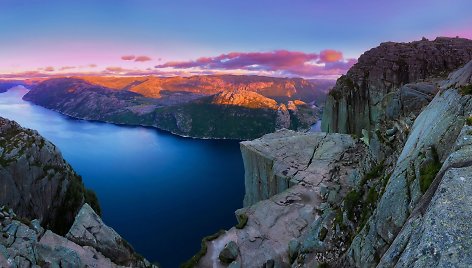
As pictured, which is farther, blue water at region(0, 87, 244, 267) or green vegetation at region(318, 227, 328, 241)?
blue water at region(0, 87, 244, 267)

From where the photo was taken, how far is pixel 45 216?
5928 centimetres

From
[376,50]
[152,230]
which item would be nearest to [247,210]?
[376,50]

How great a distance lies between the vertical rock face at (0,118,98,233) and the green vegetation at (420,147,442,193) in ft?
193

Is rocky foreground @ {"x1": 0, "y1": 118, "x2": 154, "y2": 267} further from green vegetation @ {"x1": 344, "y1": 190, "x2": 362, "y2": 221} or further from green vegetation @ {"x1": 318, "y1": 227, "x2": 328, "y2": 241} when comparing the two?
green vegetation @ {"x1": 344, "y1": 190, "x2": 362, "y2": 221}

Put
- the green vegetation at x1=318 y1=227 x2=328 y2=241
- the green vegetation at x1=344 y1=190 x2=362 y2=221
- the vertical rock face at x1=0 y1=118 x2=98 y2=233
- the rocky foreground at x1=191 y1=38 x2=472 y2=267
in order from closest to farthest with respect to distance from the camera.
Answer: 1. the rocky foreground at x1=191 y1=38 x2=472 y2=267
2. the green vegetation at x1=344 y1=190 x2=362 y2=221
3. the green vegetation at x1=318 y1=227 x2=328 y2=241
4. the vertical rock face at x1=0 y1=118 x2=98 y2=233

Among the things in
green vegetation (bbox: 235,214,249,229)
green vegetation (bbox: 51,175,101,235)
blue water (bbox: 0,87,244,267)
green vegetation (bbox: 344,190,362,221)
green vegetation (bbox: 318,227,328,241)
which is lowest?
blue water (bbox: 0,87,244,267)

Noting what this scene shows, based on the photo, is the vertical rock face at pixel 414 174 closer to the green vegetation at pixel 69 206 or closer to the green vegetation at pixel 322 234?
the green vegetation at pixel 322 234

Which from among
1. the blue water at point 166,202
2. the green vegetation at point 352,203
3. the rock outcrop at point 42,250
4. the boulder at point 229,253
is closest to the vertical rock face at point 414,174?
the green vegetation at point 352,203

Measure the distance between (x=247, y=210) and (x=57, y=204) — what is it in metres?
37.1

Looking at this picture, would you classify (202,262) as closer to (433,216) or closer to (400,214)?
(400,214)

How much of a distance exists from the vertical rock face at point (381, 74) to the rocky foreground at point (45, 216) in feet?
171

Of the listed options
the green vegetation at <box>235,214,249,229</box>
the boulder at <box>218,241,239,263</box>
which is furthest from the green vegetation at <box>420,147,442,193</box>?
the green vegetation at <box>235,214,249,229</box>

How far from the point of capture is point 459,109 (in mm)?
19922

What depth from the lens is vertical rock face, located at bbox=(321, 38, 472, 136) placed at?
2762 inches
